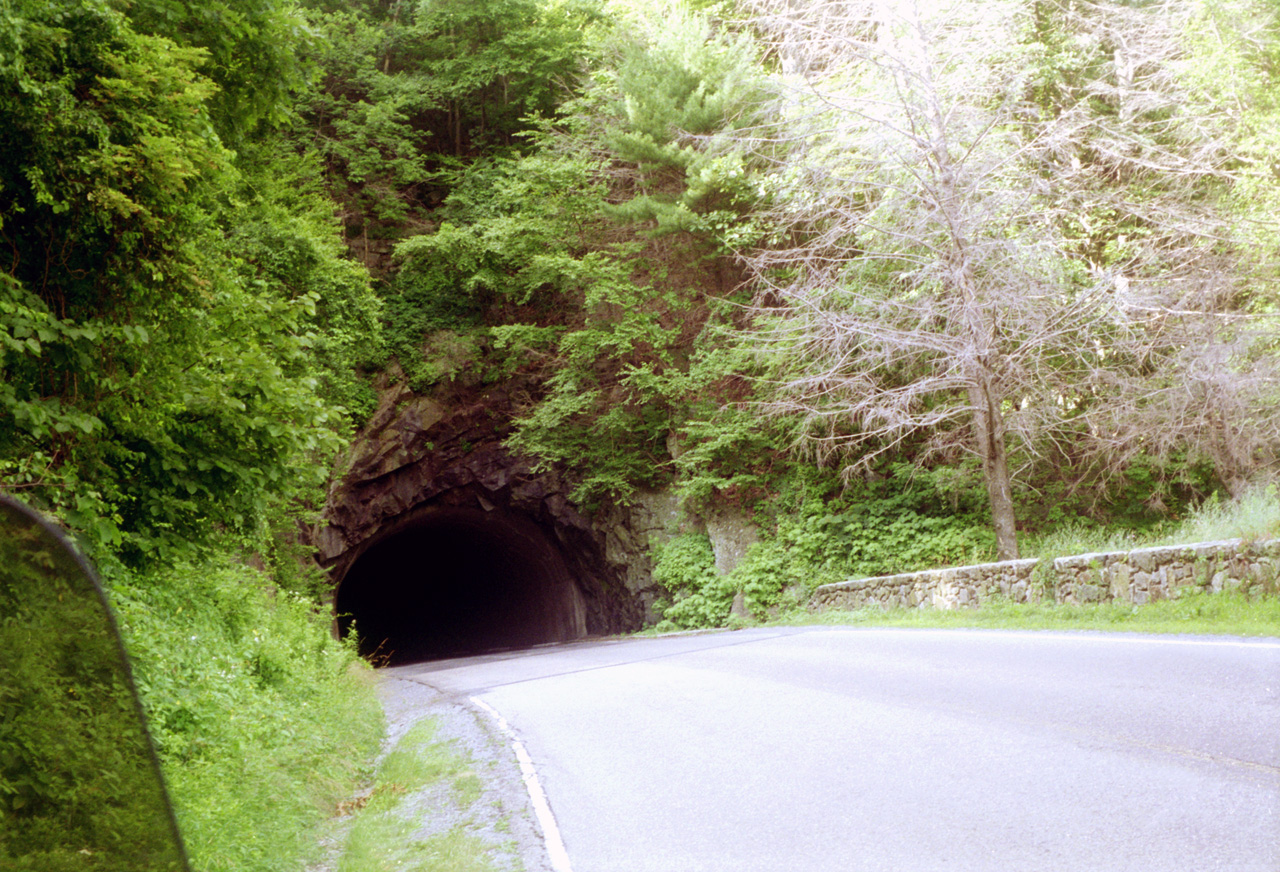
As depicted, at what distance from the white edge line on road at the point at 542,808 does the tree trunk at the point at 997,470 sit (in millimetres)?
11177

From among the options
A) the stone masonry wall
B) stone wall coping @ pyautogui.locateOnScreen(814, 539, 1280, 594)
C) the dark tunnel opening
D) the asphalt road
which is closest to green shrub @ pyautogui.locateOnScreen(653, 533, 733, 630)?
stone wall coping @ pyautogui.locateOnScreen(814, 539, 1280, 594)

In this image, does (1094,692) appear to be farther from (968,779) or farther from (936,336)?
(936,336)

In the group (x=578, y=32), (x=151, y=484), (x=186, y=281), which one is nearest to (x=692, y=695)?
(x=151, y=484)

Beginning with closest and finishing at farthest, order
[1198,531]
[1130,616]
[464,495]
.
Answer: [1130,616] < [1198,531] < [464,495]

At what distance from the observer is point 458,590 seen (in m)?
39.4

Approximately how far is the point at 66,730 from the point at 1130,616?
11.4 m

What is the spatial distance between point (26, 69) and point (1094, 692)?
27.3 feet

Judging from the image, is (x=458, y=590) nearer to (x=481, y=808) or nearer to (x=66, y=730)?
(x=481, y=808)

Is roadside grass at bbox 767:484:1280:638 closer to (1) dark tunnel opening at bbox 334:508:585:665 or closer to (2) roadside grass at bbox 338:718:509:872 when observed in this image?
(2) roadside grass at bbox 338:718:509:872

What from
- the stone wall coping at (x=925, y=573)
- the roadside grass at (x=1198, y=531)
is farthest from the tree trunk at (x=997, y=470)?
the stone wall coping at (x=925, y=573)

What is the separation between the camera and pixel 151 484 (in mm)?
7059

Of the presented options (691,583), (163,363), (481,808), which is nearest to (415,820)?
(481,808)

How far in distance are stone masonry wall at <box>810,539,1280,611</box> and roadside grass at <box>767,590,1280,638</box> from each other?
19 cm

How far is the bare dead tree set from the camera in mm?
15930
